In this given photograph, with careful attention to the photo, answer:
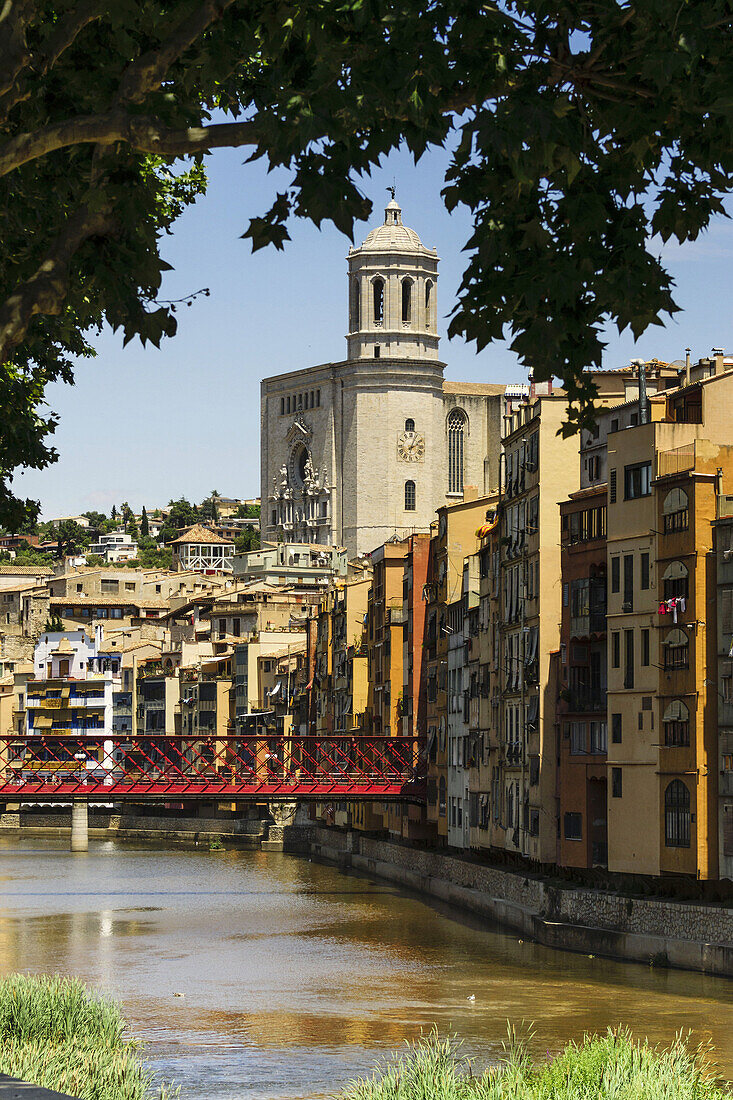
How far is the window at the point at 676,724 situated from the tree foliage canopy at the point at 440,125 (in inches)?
1202

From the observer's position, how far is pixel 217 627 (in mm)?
140250

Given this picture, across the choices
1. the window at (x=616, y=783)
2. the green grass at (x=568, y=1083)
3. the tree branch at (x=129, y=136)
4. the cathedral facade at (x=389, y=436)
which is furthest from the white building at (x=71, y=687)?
the tree branch at (x=129, y=136)

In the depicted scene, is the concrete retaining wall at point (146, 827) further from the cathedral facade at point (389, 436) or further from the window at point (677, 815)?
the cathedral facade at point (389, 436)

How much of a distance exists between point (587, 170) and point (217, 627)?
427 ft

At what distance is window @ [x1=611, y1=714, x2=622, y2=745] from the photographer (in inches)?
1757

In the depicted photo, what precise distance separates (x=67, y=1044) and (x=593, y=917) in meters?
27.0

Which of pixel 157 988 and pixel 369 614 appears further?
pixel 369 614

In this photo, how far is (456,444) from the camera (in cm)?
19900

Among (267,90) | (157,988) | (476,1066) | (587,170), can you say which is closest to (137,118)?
(267,90)

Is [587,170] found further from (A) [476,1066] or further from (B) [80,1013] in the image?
(A) [476,1066]

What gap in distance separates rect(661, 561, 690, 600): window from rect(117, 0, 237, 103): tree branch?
3185 centimetres

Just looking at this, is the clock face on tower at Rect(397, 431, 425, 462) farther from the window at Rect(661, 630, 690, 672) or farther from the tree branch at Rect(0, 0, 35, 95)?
the tree branch at Rect(0, 0, 35, 95)

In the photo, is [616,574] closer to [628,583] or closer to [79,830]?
[628,583]

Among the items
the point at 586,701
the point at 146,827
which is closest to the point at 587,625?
the point at 586,701
